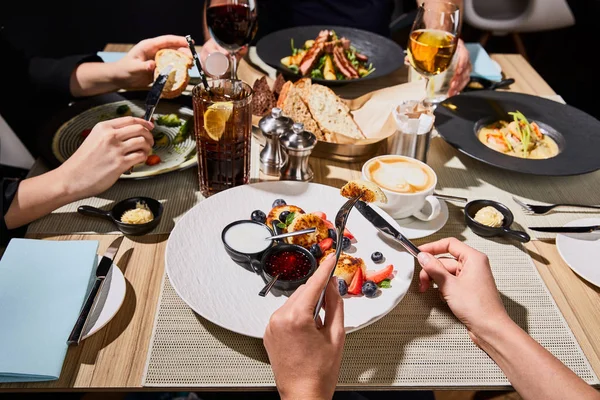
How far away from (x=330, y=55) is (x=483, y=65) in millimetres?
678

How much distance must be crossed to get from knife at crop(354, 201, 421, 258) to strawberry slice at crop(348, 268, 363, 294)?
0.48 feet

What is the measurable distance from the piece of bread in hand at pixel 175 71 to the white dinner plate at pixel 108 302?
746mm

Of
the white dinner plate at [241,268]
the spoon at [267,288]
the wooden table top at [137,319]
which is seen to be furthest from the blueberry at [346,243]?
the wooden table top at [137,319]

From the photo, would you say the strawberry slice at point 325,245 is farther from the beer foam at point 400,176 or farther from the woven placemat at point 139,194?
the woven placemat at point 139,194

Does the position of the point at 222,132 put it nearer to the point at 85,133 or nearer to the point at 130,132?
the point at 130,132

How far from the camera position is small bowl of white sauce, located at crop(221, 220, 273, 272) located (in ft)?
3.69

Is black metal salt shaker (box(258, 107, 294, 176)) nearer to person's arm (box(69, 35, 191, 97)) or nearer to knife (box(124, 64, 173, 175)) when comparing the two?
knife (box(124, 64, 173, 175))

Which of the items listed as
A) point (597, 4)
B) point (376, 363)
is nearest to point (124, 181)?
point (376, 363)

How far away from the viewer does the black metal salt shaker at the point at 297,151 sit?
1409 millimetres

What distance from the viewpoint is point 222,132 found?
1340 millimetres

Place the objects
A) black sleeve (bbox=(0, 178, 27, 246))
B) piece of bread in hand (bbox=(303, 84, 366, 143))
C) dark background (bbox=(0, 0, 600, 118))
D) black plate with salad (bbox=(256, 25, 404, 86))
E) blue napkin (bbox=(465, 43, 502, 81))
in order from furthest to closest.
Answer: dark background (bbox=(0, 0, 600, 118))
blue napkin (bbox=(465, 43, 502, 81))
black plate with salad (bbox=(256, 25, 404, 86))
piece of bread in hand (bbox=(303, 84, 366, 143))
black sleeve (bbox=(0, 178, 27, 246))

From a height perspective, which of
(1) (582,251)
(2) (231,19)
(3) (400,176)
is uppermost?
(2) (231,19)

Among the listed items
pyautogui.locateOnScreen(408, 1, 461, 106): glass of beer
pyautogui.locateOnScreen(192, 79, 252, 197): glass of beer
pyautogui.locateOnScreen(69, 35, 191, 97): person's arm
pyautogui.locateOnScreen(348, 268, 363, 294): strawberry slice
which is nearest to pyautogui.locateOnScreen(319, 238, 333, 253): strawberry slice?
pyautogui.locateOnScreen(348, 268, 363, 294): strawberry slice

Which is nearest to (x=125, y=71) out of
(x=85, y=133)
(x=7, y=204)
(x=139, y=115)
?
(x=139, y=115)
